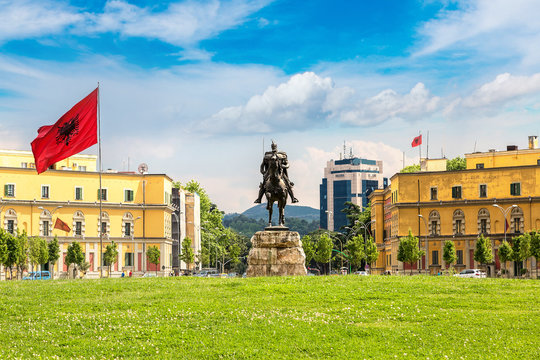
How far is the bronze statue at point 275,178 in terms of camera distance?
36.5 m

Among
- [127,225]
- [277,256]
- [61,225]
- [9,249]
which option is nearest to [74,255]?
[61,225]

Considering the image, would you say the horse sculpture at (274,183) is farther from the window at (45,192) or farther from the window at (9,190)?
the window at (45,192)

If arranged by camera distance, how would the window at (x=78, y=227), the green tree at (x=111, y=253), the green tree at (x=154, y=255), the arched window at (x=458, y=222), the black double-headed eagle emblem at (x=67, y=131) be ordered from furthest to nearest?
the window at (x=78, y=227), the green tree at (x=154, y=255), the arched window at (x=458, y=222), the green tree at (x=111, y=253), the black double-headed eagle emblem at (x=67, y=131)

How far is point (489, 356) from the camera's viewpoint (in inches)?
739

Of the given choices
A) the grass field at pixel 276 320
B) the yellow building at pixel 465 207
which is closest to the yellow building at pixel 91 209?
the yellow building at pixel 465 207

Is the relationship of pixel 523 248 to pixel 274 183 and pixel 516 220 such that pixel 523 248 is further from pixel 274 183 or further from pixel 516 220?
pixel 274 183

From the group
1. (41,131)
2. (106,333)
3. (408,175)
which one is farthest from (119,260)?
(106,333)

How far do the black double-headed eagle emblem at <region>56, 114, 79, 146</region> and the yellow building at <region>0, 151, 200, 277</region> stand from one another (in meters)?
56.4

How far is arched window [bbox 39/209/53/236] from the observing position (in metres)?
93.1

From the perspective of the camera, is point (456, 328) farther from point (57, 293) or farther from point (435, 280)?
point (57, 293)

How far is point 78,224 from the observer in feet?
313

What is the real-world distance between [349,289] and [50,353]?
11655 mm

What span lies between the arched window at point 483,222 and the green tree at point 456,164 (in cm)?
2690

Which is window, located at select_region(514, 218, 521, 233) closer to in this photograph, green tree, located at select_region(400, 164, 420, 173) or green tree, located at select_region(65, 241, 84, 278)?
green tree, located at select_region(400, 164, 420, 173)
